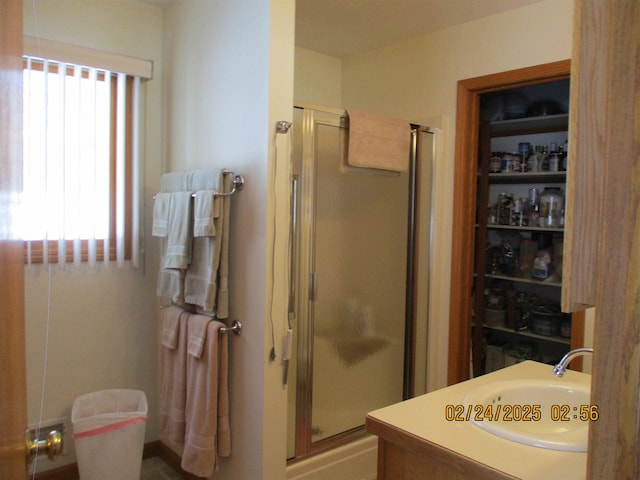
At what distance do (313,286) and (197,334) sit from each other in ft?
1.74

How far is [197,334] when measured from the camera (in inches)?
79.4

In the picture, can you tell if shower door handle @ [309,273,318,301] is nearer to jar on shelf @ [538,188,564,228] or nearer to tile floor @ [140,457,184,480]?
tile floor @ [140,457,184,480]

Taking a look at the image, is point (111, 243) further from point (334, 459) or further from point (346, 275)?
point (334, 459)

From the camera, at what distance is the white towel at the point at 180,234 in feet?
6.64

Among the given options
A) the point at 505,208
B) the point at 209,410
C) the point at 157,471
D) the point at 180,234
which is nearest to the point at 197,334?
the point at 209,410

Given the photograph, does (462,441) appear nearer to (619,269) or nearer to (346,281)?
(619,269)

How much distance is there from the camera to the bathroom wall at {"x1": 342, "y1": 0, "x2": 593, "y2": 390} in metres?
2.21

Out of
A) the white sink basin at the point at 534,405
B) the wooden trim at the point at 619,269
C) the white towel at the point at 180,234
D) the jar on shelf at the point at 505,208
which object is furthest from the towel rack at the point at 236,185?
the jar on shelf at the point at 505,208

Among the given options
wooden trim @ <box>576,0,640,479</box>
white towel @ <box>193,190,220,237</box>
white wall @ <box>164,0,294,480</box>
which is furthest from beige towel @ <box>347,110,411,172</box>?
wooden trim @ <box>576,0,640,479</box>

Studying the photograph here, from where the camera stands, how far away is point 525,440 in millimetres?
1118

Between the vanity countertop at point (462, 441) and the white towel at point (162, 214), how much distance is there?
1336 mm

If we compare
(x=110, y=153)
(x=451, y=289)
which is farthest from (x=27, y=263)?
(x=451, y=289)

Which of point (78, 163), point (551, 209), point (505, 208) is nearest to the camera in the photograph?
point (78, 163)

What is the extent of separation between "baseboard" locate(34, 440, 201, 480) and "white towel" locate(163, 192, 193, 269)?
3.43ft
